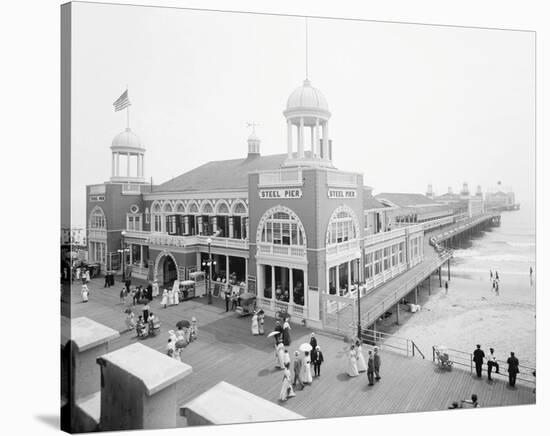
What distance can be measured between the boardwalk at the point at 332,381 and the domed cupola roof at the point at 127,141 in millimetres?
4472

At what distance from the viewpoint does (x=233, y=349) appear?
11680 millimetres

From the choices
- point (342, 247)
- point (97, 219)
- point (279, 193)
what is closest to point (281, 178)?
point (279, 193)

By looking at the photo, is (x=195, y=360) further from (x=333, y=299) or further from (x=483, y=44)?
(x=483, y=44)

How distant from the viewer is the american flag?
410 inches

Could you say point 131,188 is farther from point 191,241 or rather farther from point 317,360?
point 317,360

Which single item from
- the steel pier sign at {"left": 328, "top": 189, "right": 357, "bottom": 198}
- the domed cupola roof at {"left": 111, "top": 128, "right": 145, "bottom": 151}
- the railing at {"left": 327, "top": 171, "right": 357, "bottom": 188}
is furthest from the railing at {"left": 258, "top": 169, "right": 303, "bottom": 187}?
the domed cupola roof at {"left": 111, "top": 128, "right": 145, "bottom": 151}

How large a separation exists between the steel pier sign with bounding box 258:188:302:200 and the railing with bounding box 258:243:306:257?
180 cm

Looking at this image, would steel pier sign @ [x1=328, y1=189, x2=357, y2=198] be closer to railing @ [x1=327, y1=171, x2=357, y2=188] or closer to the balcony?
railing @ [x1=327, y1=171, x2=357, y2=188]

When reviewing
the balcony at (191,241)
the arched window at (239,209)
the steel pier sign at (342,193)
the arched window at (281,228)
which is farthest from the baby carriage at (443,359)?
the arched window at (239,209)

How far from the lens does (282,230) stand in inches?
575

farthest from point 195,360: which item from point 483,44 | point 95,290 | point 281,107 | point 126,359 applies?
point 483,44

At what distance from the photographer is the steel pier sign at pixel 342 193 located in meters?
14.2

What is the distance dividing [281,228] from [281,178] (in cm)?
184

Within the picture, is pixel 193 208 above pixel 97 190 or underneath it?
underneath
